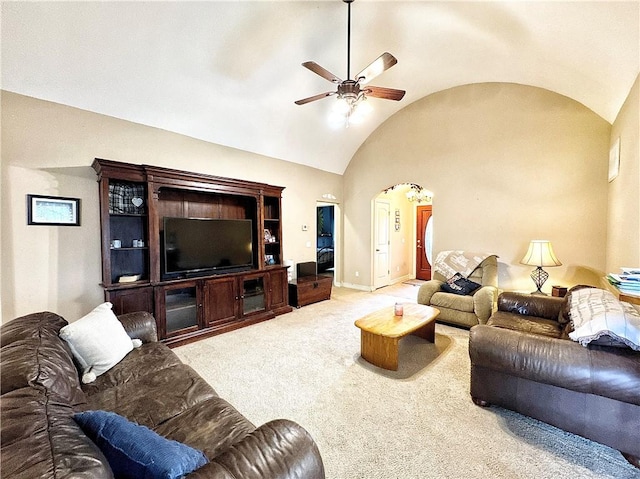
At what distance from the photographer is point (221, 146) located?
4.52m

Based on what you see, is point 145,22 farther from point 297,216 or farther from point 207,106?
point 297,216

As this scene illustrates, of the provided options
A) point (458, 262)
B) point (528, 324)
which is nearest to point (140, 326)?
point (528, 324)

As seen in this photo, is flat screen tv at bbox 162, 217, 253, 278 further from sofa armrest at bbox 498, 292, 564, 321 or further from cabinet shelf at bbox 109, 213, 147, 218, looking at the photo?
sofa armrest at bbox 498, 292, 564, 321

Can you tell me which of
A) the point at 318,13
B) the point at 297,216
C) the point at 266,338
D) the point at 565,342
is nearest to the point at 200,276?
the point at 266,338

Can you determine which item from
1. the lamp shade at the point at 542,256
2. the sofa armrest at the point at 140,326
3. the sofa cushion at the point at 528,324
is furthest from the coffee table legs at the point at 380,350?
the lamp shade at the point at 542,256

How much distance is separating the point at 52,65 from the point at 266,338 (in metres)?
3.80

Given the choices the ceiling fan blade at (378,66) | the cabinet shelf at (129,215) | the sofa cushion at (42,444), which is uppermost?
the ceiling fan blade at (378,66)

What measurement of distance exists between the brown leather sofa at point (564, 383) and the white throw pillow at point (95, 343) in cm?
271

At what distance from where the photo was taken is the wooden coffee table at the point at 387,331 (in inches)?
109

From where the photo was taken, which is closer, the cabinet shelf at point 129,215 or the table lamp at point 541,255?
the cabinet shelf at point 129,215

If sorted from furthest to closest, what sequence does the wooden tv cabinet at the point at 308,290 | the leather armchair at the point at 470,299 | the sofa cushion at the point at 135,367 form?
the wooden tv cabinet at the point at 308,290
the leather armchair at the point at 470,299
the sofa cushion at the point at 135,367

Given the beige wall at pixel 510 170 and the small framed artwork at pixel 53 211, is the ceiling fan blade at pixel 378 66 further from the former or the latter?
the small framed artwork at pixel 53 211

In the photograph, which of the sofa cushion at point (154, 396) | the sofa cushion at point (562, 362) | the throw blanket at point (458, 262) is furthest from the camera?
the throw blanket at point (458, 262)

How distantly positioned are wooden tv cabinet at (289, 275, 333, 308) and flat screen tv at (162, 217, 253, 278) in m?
1.08
